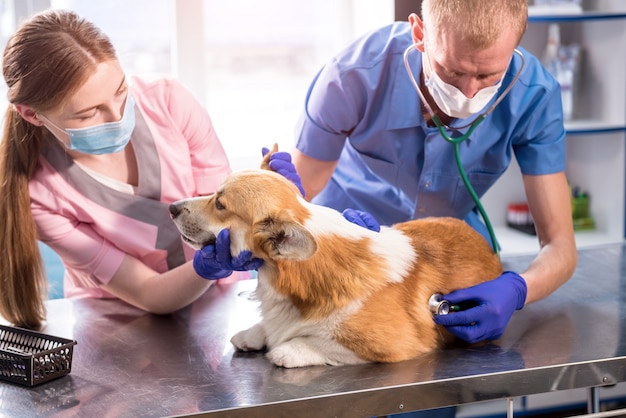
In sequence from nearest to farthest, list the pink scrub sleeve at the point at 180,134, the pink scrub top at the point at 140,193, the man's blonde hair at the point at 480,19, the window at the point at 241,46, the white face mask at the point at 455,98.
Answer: the man's blonde hair at the point at 480,19 < the white face mask at the point at 455,98 < the pink scrub top at the point at 140,193 < the pink scrub sleeve at the point at 180,134 < the window at the point at 241,46

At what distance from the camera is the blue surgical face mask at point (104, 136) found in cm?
170

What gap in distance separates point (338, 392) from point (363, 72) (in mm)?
826

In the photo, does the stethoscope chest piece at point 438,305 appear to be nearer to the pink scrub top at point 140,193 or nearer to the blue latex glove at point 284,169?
the blue latex glove at point 284,169

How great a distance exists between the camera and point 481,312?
4.76 ft

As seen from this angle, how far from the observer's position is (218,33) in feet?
11.6

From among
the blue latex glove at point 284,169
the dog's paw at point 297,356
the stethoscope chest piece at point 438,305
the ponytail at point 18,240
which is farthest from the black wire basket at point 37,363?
the stethoscope chest piece at point 438,305

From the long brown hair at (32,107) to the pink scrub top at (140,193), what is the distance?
0.18ft

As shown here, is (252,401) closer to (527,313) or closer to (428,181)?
(527,313)

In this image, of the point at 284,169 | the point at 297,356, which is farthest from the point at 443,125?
the point at 297,356

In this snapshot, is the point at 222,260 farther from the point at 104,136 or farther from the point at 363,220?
the point at 104,136

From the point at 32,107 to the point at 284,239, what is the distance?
67cm

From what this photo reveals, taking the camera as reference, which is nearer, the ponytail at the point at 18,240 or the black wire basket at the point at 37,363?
the black wire basket at the point at 37,363

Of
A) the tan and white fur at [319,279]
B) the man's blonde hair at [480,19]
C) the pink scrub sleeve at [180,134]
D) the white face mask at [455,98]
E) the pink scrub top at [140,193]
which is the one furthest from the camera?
the pink scrub sleeve at [180,134]

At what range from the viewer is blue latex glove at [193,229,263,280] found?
1417mm
